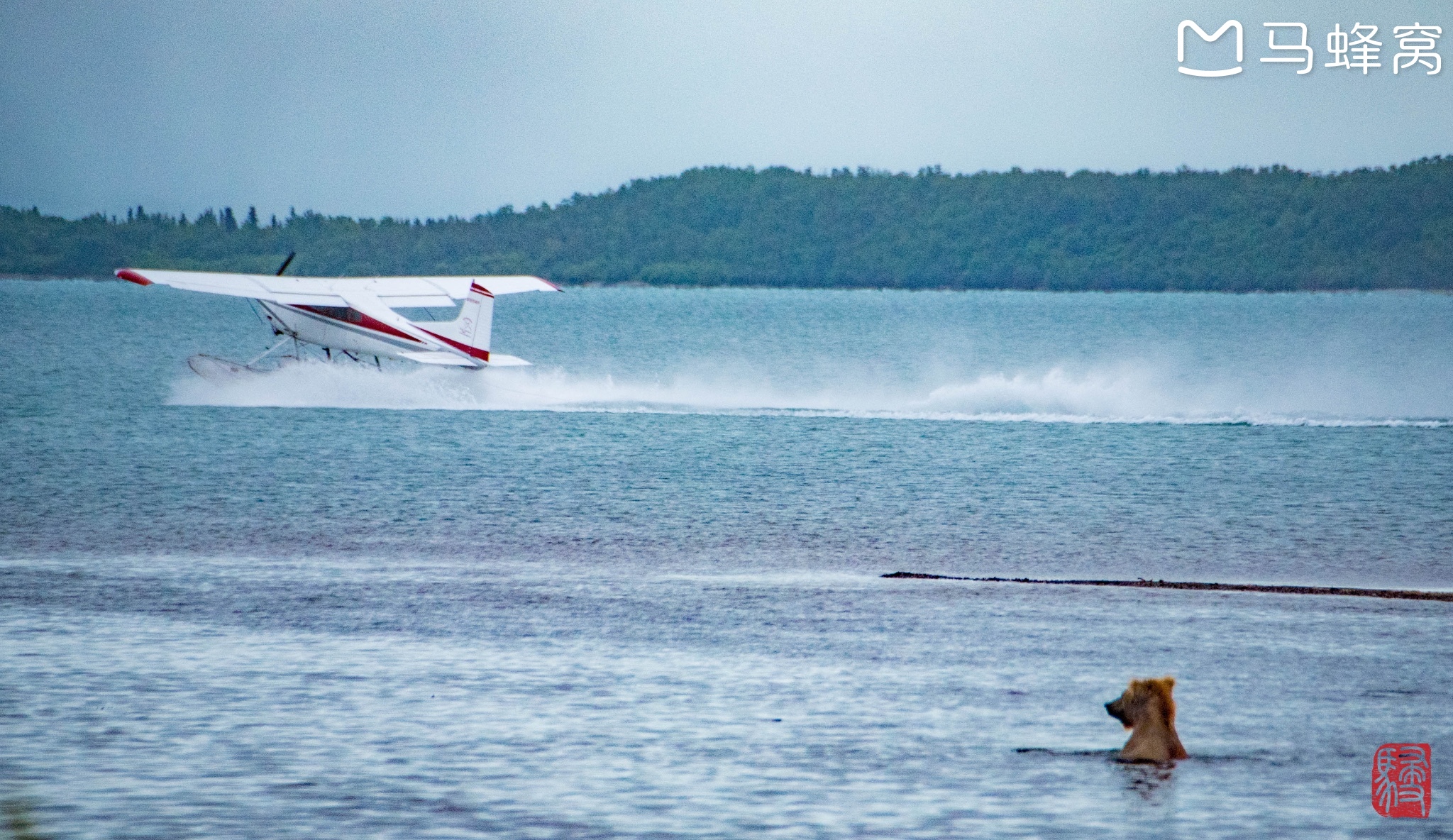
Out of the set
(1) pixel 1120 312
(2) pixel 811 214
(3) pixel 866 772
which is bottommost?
(3) pixel 866 772

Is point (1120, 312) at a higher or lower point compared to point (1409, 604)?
higher

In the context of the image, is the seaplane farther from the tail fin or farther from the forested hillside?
the forested hillside

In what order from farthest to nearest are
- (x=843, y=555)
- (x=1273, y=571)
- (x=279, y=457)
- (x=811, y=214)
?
1. (x=811, y=214)
2. (x=279, y=457)
3. (x=843, y=555)
4. (x=1273, y=571)

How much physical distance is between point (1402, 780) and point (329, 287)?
3209 cm

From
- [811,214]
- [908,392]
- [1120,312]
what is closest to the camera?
[908,392]

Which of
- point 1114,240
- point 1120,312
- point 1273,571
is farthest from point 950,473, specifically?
point 1114,240

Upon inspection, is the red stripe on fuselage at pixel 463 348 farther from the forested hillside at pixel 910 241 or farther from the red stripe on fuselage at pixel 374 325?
the forested hillside at pixel 910 241

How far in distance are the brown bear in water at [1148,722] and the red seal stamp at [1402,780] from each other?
3.19 ft

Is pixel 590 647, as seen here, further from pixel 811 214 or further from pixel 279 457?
pixel 811 214

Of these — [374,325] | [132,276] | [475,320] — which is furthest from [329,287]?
[475,320]

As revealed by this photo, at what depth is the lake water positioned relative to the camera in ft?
24.3

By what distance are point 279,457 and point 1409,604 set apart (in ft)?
60.0

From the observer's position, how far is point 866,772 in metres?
7.83

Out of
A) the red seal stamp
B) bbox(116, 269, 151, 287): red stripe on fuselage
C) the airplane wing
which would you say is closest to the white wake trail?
the airplane wing
